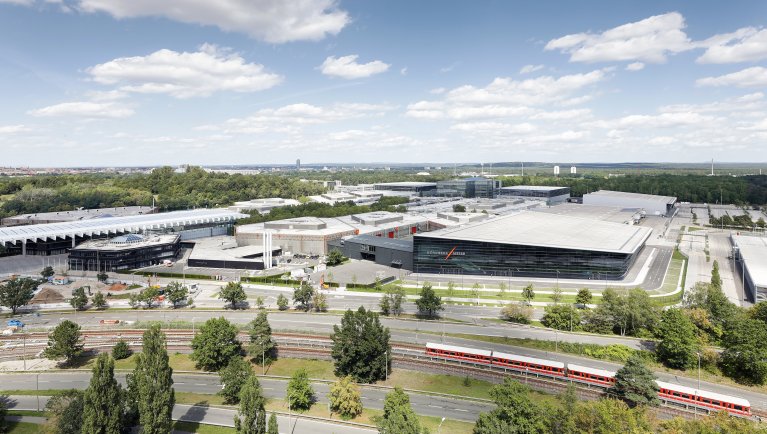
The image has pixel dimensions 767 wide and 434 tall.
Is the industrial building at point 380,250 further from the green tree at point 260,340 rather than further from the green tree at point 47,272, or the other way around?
the green tree at point 47,272

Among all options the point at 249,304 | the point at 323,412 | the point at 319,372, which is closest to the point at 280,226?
the point at 249,304

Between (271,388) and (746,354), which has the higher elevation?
(746,354)

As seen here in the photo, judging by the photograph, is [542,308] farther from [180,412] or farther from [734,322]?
[180,412]

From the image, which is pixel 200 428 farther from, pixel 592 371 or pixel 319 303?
pixel 592 371

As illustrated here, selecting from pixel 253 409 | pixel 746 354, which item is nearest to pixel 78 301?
pixel 253 409

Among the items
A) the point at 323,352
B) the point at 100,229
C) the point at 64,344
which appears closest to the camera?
the point at 64,344

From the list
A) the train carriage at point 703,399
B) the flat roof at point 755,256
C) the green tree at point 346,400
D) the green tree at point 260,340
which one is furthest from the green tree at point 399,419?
the flat roof at point 755,256
